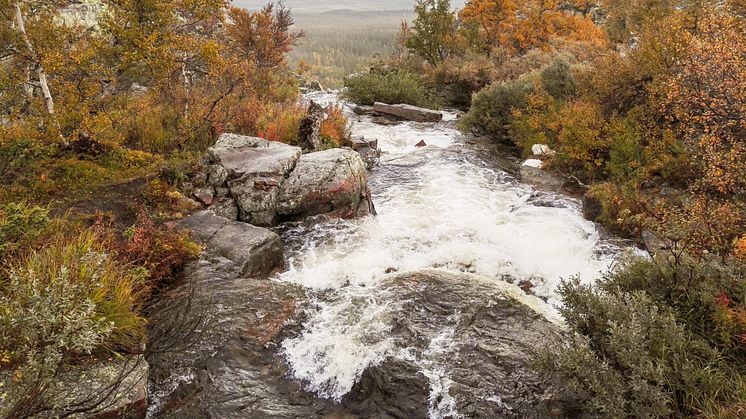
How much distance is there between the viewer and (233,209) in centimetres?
960

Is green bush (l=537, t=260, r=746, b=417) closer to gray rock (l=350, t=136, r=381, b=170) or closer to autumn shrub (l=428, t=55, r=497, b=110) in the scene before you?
gray rock (l=350, t=136, r=381, b=170)

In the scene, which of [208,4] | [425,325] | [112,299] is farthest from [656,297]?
[208,4]

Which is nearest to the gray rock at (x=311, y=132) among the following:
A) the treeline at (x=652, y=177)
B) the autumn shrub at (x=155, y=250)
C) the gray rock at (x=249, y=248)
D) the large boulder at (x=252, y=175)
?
the large boulder at (x=252, y=175)

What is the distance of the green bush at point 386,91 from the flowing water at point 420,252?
9.95 m

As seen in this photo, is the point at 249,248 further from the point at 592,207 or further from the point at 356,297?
the point at 592,207

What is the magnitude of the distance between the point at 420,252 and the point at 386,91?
16.7 meters

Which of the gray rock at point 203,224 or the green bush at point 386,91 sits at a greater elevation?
the gray rock at point 203,224

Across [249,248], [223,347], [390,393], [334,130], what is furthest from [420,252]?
[334,130]

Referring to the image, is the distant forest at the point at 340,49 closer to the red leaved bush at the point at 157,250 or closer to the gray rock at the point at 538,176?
the gray rock at the point at 538,176

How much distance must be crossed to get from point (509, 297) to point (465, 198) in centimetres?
554

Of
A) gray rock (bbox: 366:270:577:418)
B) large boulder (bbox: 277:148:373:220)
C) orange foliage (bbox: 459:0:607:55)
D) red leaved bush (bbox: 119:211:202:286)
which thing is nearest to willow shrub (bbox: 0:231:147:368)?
red leaved bush (bbox: 119:211:202:286)

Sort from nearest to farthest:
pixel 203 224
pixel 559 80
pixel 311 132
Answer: pixel 203 224 → pixel 311 132 → pixel 559 80

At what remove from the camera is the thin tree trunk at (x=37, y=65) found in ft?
26.3

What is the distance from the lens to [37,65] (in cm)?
834
